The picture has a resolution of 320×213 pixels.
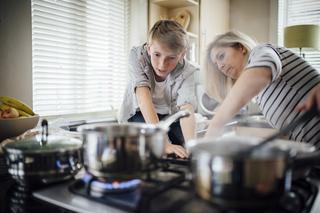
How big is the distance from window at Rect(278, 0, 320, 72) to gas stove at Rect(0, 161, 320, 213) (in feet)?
8.17

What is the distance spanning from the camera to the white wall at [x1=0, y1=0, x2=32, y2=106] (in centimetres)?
150

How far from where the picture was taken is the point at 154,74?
56.9 inches

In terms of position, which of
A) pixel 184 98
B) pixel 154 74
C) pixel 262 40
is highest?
pixel 262 40

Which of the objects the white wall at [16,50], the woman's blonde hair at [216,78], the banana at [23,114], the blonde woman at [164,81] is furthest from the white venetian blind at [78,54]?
the woman's blonde hair at [216,78]

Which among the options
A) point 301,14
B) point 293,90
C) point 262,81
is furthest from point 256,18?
point 262,81

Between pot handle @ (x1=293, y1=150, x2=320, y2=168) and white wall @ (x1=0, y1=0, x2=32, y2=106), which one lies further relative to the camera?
white wall @ (x1=0, y1=0, x2=32, y2=106)

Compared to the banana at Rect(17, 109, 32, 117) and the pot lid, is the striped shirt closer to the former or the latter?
the pot lid

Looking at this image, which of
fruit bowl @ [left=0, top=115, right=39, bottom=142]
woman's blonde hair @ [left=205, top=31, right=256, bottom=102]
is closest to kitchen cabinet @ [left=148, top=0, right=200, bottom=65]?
woman's blonde hair @ [left=205, top=31, right=256, bottom=102]

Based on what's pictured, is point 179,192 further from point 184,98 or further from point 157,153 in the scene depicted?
point 184,98

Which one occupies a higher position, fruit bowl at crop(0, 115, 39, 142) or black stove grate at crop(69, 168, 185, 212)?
fruit bowl at crop(0, 115, 39, 142)

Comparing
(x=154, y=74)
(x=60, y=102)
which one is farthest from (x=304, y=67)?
(x=60, y=102)

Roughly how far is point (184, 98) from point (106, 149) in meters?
0.92

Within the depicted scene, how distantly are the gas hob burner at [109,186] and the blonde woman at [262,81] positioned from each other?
313 millimetres

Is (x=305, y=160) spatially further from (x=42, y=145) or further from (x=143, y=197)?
(x=42, y=145)
